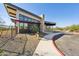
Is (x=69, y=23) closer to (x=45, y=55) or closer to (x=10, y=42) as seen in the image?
(x=45, y=55)

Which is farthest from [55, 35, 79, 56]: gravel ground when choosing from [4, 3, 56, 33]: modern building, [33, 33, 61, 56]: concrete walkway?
[4, 3, 56, 33]: modern building

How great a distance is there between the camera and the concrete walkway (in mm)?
4412

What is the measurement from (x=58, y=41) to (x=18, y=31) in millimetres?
1346

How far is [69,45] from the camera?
480cm

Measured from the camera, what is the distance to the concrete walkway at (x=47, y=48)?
4.41m

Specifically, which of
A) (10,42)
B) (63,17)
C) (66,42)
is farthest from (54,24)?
(10,42)

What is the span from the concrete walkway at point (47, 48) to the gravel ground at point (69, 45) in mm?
240

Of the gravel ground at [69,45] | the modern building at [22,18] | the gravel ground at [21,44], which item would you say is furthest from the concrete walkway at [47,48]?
the modern building at [22,18]

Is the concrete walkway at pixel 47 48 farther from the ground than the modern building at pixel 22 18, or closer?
closer

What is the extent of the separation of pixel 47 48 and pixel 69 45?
0.63 meters

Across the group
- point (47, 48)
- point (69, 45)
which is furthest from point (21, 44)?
point (69, 45)

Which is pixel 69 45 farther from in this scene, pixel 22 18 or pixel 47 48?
pixel 22 18

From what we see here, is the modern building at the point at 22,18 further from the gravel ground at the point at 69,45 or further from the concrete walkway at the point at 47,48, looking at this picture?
the gravel ground at the point at 69,45

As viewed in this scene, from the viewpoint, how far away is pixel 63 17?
4578 millimetres
